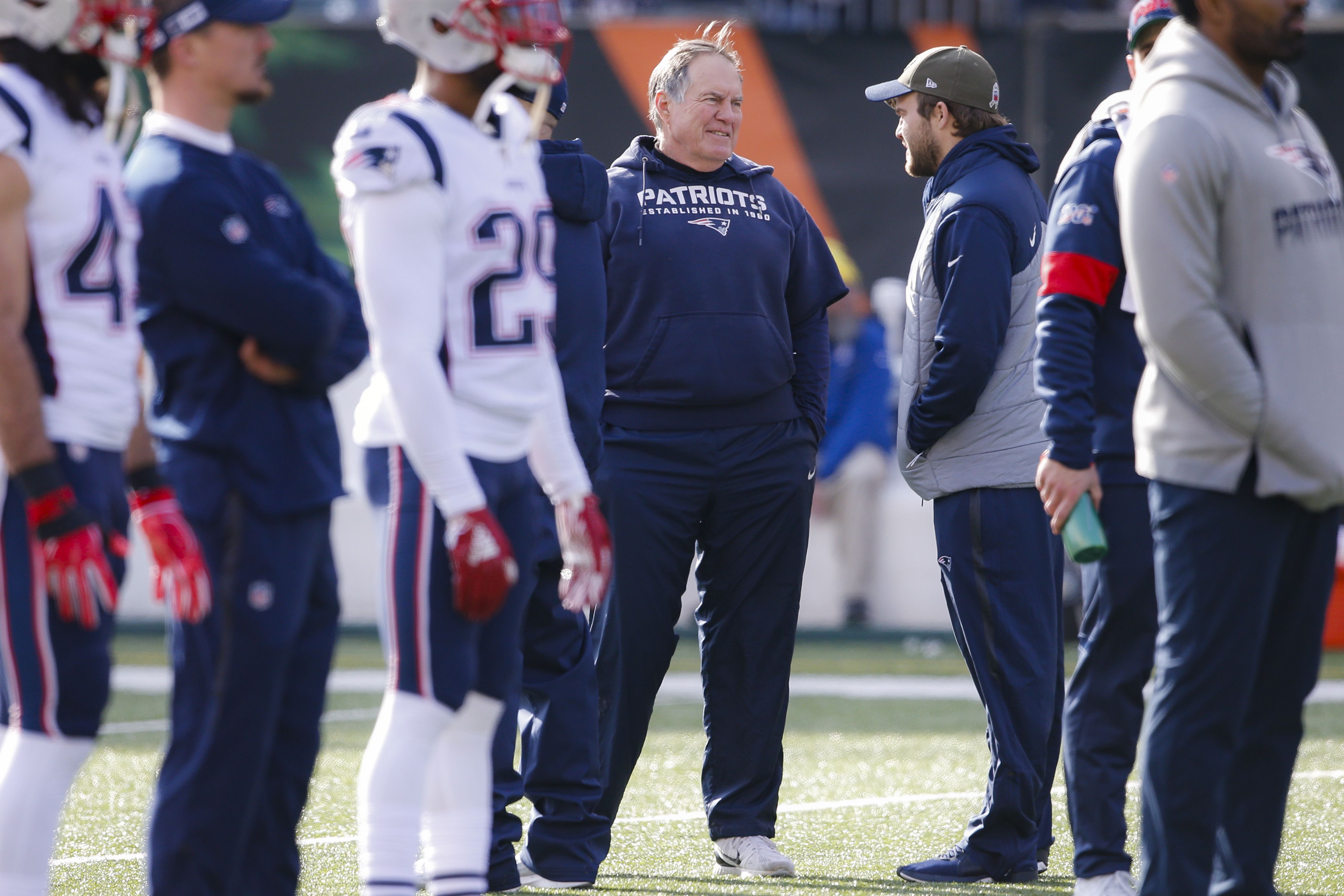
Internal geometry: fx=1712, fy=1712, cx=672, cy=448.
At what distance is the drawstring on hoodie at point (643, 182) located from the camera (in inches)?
183

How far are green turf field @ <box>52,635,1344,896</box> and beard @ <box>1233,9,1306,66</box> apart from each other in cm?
211

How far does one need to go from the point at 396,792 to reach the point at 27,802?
58 cm

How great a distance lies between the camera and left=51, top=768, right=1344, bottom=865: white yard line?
5.16 meters

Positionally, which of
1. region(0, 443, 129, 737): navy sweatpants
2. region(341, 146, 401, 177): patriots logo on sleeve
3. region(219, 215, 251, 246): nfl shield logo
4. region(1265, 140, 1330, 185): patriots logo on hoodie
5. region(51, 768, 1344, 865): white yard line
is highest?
region(1265, 140, 1330, 185): patriots logo on hoodie

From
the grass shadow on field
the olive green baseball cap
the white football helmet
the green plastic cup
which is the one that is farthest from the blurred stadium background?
the white football helmet

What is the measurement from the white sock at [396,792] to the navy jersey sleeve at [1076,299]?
4.52ft

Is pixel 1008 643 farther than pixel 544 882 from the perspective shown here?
Yes

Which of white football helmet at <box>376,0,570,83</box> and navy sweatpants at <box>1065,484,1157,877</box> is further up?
white football helmet at <box>376,0,570,83</box>

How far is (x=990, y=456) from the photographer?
4461mm

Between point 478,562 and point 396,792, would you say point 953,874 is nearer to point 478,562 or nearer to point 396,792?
point 396,792

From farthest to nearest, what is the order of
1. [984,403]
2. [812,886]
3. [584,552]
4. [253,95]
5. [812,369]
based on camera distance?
[812,369]
[984,403]
[812,886]
[584,552]
[253,95]

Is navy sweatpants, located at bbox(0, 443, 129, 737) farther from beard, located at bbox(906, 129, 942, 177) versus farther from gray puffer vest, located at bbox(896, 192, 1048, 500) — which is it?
beard, located at bbox(906, 129, 942, 177)

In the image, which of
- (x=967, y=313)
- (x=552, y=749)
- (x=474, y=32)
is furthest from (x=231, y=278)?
(x=967, y=313)

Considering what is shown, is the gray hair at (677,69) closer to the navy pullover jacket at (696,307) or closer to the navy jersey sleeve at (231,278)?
the navy pullover jacket at (696,307)
